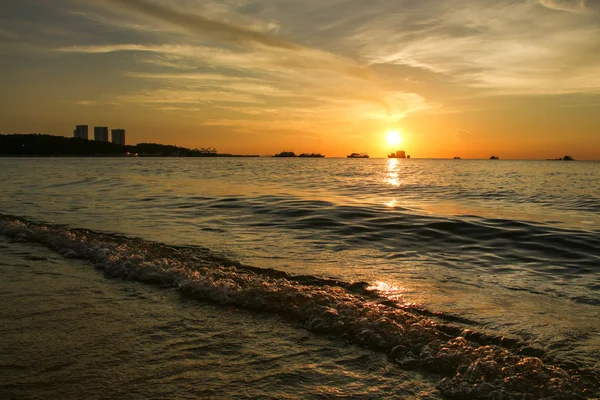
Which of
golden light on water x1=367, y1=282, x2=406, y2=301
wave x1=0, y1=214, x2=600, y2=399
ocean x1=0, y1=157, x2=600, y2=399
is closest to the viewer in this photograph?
ocean x1=0, y1=157, x2=600, y2=399

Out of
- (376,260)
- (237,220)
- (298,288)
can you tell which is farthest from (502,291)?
(237,220)

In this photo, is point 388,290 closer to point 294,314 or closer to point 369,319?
point 369,319

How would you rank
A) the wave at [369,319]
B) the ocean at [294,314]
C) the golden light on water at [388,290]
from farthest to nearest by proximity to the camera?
the golden light on water at [388,290], the wave at [369,319], the ocean at [294,314]

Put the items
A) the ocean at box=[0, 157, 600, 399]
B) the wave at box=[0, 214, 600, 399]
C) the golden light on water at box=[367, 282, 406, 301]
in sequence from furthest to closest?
the golden light on water at box=[367, 282, 406, 301], the wave at box=[0, 214, 600, 399], the ocean at box=[0, 157, 600, 399]

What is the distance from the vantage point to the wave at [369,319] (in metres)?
4.12

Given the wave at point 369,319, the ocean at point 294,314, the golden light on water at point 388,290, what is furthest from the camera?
the golden light on water at point 388,290

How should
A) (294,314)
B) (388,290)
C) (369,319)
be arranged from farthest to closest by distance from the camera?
(388,290), (294,314), (369,319)

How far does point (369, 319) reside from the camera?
18.1 feet

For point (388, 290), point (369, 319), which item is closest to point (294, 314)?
point (369, 319)

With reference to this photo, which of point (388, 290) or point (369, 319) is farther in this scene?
point (388, 290)

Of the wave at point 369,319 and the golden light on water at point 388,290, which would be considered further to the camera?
the golden light on water at point 388,290

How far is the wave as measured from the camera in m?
4.12

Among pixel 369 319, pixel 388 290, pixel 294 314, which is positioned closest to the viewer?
pixel 369 319

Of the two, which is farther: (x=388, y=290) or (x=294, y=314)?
(x=388, y=290)
